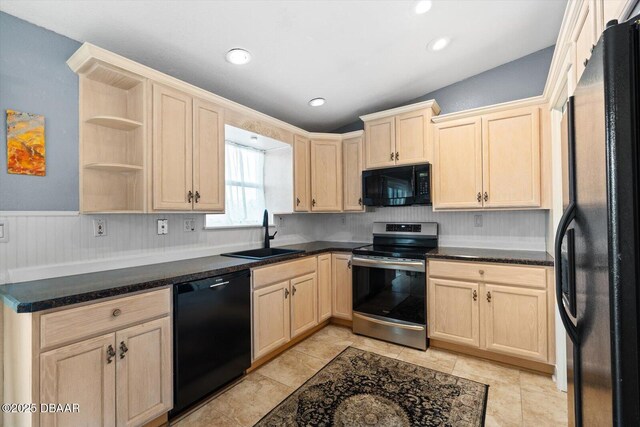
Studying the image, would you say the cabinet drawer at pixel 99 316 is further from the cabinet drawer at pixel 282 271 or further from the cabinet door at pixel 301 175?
the cabinet door at pixel 301 175

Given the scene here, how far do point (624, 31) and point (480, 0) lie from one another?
1.98 metres

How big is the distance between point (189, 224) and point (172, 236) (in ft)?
0.61

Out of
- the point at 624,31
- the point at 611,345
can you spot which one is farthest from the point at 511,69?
the point at 611,345

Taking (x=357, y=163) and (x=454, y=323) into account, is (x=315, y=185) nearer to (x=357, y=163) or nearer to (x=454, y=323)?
(x=357, y=163)

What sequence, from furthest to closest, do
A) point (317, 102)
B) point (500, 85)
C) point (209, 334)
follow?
point (317, 102) < point (500, 85) < point (209, 334)

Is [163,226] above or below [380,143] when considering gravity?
below

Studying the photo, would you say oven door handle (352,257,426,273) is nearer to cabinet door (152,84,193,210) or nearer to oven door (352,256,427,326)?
oven door (352,256,427,326)

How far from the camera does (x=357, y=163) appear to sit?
3.57 meters

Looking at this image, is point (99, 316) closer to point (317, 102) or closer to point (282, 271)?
point (282, 271)

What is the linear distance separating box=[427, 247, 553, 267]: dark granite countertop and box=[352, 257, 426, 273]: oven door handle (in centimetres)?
13

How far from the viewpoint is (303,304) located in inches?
117

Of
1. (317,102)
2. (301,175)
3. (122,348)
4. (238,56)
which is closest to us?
(122,348)

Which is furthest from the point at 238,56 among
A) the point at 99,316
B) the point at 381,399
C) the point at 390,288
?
the point at 381,399

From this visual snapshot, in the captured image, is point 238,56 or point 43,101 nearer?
point 43,101
